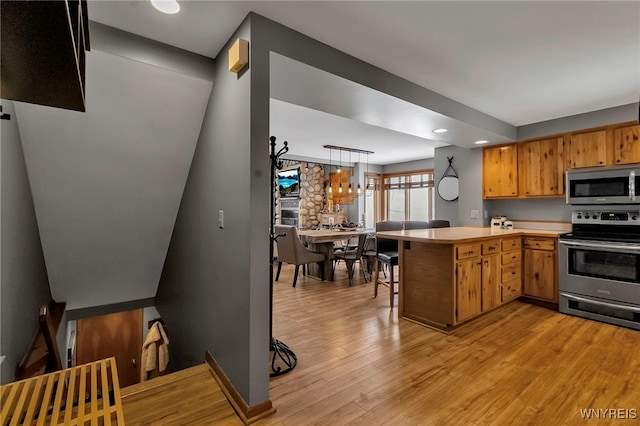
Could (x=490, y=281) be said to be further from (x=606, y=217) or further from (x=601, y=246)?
(x=606, y=217)

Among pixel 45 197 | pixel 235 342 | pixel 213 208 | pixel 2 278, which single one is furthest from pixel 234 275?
pixel 45 197

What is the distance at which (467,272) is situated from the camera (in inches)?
117

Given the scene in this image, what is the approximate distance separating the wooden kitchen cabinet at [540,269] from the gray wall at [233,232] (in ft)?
11.8

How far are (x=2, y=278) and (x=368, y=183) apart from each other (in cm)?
717

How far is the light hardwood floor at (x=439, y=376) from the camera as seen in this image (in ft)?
5.71

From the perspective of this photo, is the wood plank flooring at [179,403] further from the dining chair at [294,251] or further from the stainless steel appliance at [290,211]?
→ the stainless steel appliance at [290,211]

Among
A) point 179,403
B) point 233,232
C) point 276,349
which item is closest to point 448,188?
point 276,349

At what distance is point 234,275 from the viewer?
188 centimetres

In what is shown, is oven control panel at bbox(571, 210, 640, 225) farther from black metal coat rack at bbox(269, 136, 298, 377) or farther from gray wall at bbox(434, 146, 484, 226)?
black metal coat rack at bbox(269, 136, 298, 377)

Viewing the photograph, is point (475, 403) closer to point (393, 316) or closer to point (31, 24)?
point (393, 316)

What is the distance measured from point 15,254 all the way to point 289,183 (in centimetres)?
570

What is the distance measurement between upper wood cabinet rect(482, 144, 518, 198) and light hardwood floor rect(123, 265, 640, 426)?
1.76 metres

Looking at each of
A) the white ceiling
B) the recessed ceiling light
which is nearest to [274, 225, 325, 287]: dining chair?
the white ceiling

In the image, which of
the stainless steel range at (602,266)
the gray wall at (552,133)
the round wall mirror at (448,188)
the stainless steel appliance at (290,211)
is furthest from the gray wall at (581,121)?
the stainless steel appliance at (290,211)
